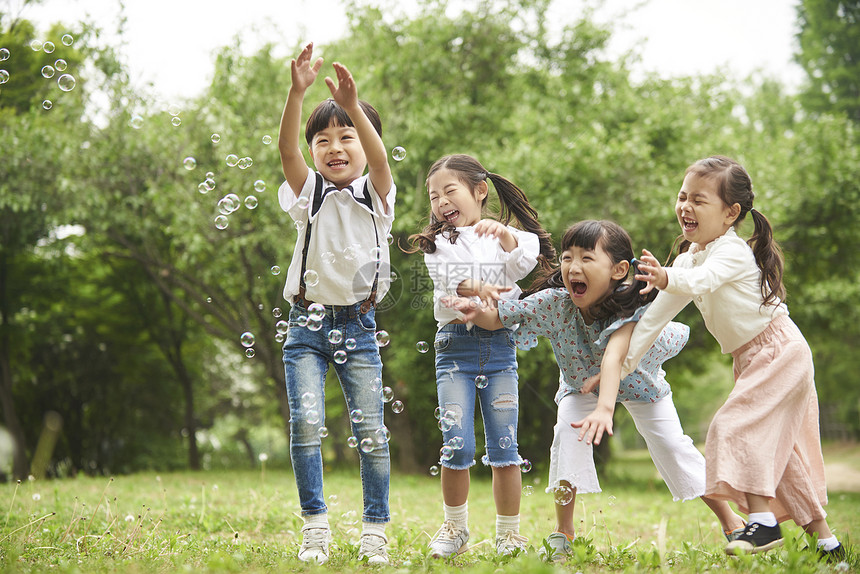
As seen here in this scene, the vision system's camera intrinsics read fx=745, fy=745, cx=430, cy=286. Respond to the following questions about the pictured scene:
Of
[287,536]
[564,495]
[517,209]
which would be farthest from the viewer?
[287,536]

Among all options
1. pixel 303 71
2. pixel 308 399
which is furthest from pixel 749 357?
pixel 303 71

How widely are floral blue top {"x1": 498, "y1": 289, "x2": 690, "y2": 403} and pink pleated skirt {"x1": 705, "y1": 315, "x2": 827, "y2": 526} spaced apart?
0.34 meters

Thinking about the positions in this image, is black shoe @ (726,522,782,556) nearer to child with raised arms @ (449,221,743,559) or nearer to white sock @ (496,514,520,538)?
child with raised arms @ (449,221,743,559)

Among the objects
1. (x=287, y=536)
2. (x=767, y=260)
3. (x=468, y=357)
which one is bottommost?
(x=287, y=536)

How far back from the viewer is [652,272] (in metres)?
2.90

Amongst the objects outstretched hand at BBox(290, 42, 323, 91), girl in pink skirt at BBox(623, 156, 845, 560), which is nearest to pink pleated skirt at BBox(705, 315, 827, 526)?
girl in pink skirt at BBox(623, 156, 845, 560)

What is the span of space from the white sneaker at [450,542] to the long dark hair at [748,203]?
66.8 inches

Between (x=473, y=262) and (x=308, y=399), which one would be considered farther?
(x=473, y=262)

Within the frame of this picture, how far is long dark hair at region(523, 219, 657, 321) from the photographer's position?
3248mm

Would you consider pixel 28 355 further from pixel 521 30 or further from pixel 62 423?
pixel 521 30

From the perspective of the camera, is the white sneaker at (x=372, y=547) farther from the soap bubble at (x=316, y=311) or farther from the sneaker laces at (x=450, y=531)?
the soap bubble at (x=316, y=311)

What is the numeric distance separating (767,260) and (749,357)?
43 cm

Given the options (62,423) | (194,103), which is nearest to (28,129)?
(194,103)

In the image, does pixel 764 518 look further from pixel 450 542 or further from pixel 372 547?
pixel 372 547
